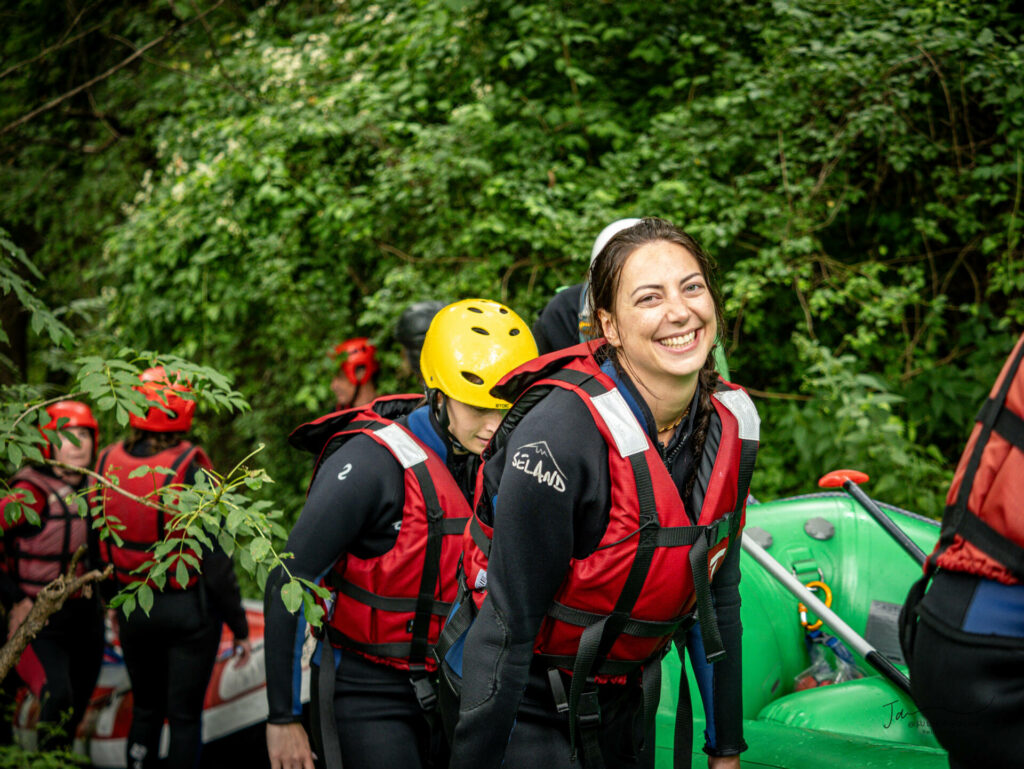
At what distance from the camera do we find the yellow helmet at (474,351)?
2.47m

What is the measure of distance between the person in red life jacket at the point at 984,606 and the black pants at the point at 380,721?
149cm

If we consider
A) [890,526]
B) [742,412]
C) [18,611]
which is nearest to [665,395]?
[742,412]

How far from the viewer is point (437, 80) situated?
6090 mm

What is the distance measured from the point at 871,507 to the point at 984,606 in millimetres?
1653

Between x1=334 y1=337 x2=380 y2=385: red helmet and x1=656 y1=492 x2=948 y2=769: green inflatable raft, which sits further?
x1=334 y1=337 x2=380 y2=385: red helmet

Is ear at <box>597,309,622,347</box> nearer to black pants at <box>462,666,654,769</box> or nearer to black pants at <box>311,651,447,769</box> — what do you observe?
black pants at <box>462,666,654,769</box>

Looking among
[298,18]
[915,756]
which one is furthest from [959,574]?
[298,18]

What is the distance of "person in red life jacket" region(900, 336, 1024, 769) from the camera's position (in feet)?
3.81

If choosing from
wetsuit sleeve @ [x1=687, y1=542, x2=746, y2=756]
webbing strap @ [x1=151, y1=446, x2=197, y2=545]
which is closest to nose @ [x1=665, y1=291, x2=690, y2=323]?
wetsuit sleeve @ [x1=687, y1=542, x2=746, y2=756]

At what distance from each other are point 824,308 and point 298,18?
4.52m

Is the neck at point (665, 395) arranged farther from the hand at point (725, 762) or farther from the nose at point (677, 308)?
the hand at point (725, 762)

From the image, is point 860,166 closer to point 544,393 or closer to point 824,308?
point 824,308

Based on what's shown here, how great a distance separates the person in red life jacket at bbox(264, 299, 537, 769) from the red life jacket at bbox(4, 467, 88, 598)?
7.64 ft

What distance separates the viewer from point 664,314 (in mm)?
1724
